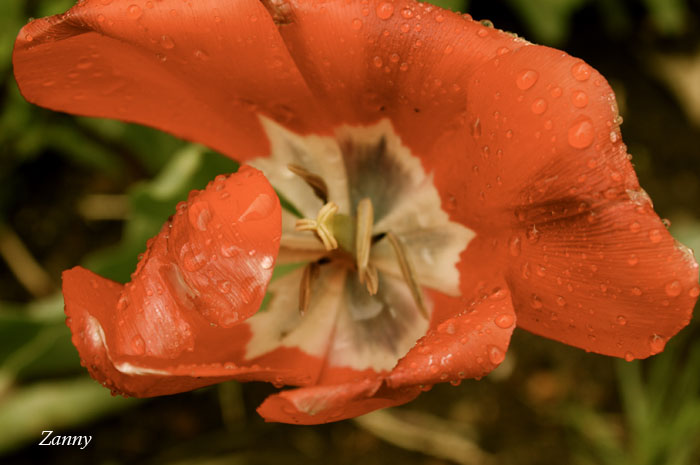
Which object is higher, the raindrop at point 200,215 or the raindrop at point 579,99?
the raindrop at point 579,99

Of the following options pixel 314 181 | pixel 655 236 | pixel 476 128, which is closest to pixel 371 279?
pixel 314 181

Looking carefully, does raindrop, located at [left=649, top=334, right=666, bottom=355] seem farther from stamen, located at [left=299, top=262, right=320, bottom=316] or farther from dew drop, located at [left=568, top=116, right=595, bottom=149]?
stamen, located at [left=299, top=262, right=320, bottom=316]

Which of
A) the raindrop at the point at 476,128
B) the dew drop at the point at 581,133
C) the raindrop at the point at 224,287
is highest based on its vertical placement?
the dew drop at the point at 581,133

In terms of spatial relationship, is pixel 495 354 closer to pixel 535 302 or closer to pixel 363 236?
pixel 535 302

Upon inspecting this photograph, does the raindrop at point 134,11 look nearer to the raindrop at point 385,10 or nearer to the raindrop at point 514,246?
the raindrop at point 385,10

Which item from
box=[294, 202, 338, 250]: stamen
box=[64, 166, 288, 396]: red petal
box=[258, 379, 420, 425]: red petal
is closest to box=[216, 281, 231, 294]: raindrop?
box=[64, 166, 288, 396]: red petal

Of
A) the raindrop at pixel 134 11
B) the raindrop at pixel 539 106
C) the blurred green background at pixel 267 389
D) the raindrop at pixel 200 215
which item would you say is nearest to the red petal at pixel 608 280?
the raindrop at pixel 539 106

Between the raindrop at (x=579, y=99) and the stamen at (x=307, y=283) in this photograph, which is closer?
the raindrop at (x=579, y=99)
